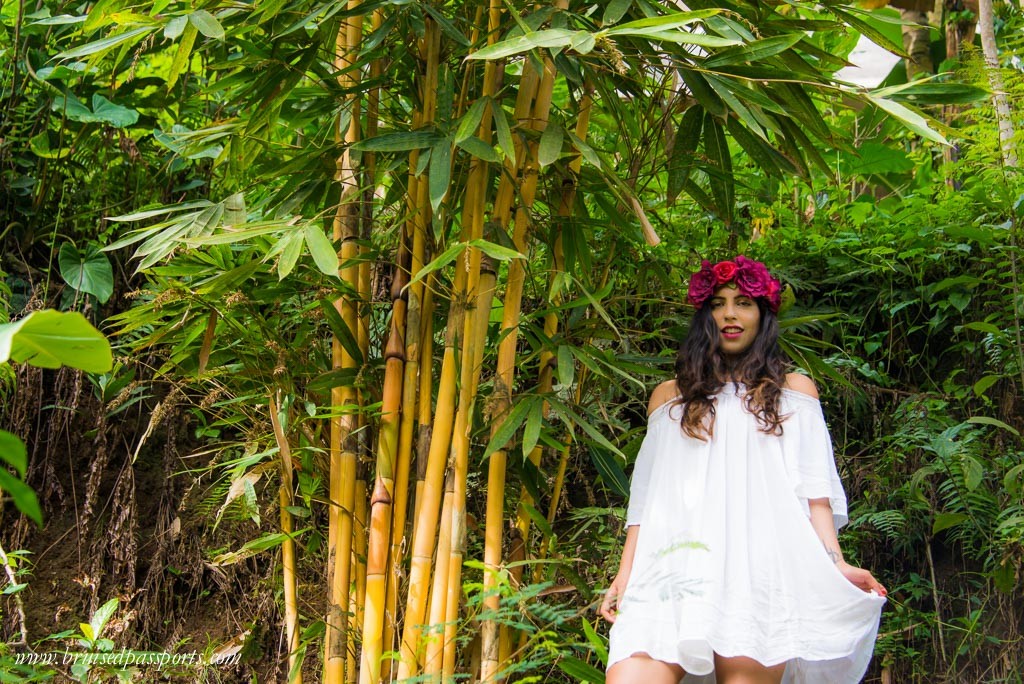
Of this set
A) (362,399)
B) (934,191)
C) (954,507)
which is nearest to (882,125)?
(934,191)

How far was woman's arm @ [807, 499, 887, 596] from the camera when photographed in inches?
71.9

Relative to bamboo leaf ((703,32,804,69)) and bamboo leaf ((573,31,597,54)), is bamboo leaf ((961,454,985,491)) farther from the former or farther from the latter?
bamboo leaf ((573,31,597,54))

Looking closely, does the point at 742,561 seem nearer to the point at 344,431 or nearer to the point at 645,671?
the point at 645,671

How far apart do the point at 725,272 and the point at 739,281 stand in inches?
1.4

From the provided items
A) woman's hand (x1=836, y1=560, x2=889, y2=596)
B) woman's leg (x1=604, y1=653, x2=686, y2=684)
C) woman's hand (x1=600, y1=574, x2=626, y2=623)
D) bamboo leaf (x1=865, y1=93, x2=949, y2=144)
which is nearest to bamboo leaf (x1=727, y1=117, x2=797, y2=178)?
bamboo leaf (x1=865, y1=93, x2=949, y2=144)

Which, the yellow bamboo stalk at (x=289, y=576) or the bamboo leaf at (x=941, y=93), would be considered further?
the yellow bamboo stalk at (x=289, y=576)

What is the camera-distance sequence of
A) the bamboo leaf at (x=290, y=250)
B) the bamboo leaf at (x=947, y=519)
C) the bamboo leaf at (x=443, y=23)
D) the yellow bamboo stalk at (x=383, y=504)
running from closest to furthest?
the bamboo leaf at (x=290, y=250)
the bamboo leaf at (x=443, y=23)
the yellow bamboo stalk at (x=383, y=504)
the bamboo leaf at (x=947, y=519)

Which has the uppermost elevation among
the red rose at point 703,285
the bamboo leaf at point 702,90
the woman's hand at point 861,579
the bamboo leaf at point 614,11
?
the bamboo leaf at point 614,11

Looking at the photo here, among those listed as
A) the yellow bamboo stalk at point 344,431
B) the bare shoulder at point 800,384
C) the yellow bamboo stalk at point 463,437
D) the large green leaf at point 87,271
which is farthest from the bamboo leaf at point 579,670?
the large green leaf at point 87,271

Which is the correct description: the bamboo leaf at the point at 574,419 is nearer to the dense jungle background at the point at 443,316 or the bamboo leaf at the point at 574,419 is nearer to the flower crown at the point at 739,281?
the dense jungle background at the point at 443,316

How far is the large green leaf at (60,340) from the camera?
0.93 metres

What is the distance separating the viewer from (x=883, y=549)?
279 centimetres

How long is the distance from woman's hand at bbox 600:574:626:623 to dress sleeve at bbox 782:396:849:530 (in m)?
0.41

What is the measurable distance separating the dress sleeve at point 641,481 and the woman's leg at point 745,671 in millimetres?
346
